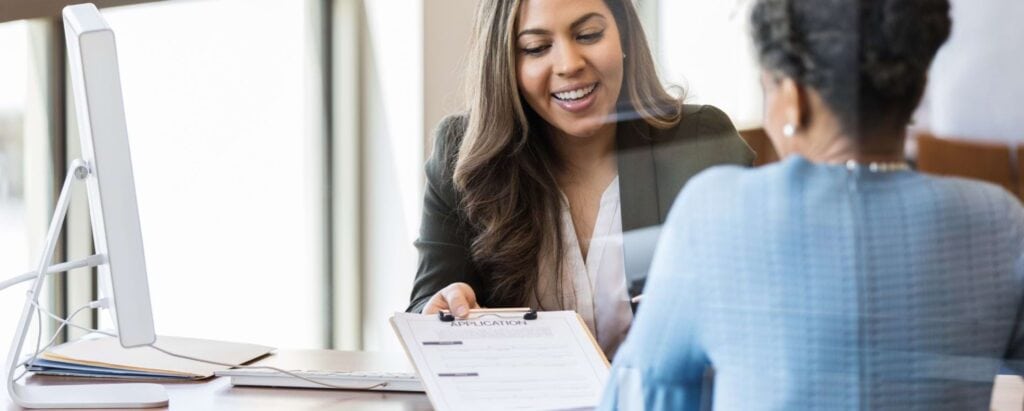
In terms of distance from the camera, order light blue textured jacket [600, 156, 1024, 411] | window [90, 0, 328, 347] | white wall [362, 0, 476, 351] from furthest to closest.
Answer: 1. white wall [362, 0, 476, 351]
2. window [90, 0, 328, 347]
3. light blue textured jacket [600, 156, 1024, 411]

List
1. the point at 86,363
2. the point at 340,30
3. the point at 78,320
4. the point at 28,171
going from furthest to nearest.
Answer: the point at 340,30 → the point at 78,320 → the point at 28,171 → the point at 86,363

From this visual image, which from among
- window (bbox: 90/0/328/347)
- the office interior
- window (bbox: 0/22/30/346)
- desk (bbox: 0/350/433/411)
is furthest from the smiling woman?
window (bbox: 90/0/328/347)

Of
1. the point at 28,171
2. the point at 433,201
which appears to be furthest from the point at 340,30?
the point at 433,201

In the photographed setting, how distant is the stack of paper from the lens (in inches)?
58.1

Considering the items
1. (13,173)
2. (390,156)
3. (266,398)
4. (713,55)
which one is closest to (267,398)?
(266,398)

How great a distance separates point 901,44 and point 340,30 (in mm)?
2371

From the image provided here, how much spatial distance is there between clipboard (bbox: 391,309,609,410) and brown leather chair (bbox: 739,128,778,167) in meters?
0.41

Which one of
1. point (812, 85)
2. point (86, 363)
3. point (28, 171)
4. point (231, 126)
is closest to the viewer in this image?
point (812, 85)

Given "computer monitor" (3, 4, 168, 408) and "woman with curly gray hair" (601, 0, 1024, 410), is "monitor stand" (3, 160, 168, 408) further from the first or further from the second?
"woman with curly gray hair" (601, 0, 1024, 410)

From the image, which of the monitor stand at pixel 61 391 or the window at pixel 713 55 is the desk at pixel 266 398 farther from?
the window at pixel 713 55

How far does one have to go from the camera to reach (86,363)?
1.49m

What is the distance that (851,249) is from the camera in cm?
74

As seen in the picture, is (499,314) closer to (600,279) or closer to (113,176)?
(600,279)

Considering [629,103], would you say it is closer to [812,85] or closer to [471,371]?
[471,371]
